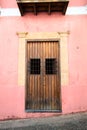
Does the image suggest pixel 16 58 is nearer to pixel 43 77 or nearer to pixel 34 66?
pixel 34 66

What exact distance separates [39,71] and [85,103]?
2.19 metres

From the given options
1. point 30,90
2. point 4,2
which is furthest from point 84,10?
point 30,90

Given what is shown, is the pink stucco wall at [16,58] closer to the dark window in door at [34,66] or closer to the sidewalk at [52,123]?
the sidewalk at [52,123]

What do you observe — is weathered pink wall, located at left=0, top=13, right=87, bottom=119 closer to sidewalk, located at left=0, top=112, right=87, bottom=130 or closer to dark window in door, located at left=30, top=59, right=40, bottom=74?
sidewalk, located at left=0, top=112, right=87, bottom=130

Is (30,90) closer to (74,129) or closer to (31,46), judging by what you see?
(31,46)

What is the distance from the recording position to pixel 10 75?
986 centimetres

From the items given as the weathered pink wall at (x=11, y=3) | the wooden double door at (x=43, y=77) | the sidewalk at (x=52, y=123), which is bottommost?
the sidewalk at (x=52, y=123)

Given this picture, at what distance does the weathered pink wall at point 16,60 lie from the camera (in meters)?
9.72

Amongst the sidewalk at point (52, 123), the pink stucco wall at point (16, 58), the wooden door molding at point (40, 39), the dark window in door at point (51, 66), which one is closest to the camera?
the sidewalk at point (52, 123)

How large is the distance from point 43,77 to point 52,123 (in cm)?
207

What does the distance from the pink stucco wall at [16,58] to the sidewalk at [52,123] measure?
456 millimetres

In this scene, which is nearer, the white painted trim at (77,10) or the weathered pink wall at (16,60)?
the weathered pink wall at (16,60)

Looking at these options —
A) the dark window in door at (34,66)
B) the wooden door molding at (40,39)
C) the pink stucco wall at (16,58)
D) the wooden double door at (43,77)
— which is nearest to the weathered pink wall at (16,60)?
the pink stucco wall at (16,58)

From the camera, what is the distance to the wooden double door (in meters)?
9.84
